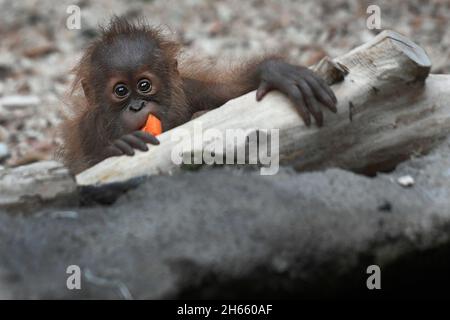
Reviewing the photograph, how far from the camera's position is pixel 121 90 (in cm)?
443

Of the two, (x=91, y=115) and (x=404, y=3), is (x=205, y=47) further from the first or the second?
(x=91, y=115)

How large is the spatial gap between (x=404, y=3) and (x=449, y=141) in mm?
4772

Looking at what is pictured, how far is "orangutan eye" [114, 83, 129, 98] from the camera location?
4422 mm

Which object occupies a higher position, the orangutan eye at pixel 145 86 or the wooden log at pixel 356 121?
the orangutan eye at pixel 145 86

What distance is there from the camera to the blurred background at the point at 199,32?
7004 mm

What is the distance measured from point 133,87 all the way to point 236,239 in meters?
1.87

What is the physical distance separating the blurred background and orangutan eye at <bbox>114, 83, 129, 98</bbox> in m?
2.26

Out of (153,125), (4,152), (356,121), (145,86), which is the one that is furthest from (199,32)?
(356,121)

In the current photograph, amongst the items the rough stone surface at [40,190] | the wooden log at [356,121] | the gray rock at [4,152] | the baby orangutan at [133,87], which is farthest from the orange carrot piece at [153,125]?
the gray rock at [4,152]

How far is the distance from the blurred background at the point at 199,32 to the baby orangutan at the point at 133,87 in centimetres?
200

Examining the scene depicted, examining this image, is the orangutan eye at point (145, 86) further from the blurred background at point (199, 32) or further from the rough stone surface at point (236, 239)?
the blurred background at point (199, 32)

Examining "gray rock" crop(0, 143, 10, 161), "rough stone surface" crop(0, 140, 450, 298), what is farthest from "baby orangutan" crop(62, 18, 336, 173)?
"gray rock" crop(0, 143, 10, 161)

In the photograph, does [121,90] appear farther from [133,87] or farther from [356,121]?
[356,121]

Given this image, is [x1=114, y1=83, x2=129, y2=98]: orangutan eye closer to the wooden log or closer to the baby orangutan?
the baby orangutan
